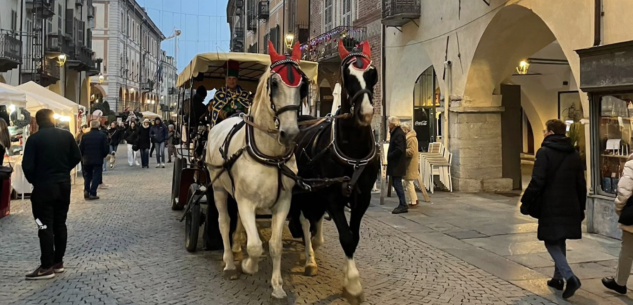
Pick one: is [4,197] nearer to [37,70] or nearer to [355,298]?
[355,298]

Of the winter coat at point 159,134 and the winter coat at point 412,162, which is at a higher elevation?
the winter coat at point 159,134

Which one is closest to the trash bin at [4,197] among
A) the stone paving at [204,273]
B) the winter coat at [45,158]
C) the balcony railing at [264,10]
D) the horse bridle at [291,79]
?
the stone paving at [204,273]

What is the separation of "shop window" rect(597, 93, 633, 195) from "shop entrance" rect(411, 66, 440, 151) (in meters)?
9.57

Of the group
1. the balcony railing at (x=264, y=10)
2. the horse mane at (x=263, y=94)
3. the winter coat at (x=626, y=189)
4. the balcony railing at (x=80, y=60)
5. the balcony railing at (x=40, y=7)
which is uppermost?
the balcony railing at (x=264, y=10)

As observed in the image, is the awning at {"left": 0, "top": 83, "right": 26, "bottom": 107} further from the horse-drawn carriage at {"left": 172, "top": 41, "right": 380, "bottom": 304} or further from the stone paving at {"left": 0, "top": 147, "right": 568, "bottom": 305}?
the horse-drawn carriage at {"left": 172, "top": 41, "right": 380, "bottom": 304}

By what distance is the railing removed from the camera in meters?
19.7

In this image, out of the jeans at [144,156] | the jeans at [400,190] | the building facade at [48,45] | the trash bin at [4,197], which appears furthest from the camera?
the building facade at [48,45]

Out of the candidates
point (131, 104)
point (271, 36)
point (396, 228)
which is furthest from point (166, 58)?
point (396, 228)

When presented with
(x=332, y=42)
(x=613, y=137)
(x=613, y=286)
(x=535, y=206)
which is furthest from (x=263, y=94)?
(x=332, y=42)

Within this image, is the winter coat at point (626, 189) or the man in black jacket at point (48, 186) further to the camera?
the man in black jacket at point (48, 186)

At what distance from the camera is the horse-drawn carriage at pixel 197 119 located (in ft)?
21.4

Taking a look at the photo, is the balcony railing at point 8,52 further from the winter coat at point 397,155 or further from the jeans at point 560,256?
the jeans at point 560,256

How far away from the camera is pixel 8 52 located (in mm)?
20219

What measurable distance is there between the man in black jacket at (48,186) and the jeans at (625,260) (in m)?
5.82
